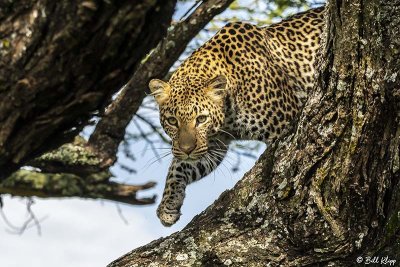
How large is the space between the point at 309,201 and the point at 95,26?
6.70 feet

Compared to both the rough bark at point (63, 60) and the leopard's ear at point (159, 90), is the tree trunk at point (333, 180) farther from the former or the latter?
the leopard's ear at point (159, 90)

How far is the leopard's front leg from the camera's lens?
771 centimetres

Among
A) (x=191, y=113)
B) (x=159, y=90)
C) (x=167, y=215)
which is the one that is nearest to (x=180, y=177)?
(x=167, y=215)

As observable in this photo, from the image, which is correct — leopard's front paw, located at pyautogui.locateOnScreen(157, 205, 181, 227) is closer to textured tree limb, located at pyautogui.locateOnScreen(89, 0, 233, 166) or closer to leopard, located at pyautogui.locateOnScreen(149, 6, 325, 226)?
leopard, located at pyautogui.locateOnScreen(149, 6, 325, 226)

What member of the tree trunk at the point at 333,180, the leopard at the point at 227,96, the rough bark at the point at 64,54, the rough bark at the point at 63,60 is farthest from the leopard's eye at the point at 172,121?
the rough bark at the point at 64,54

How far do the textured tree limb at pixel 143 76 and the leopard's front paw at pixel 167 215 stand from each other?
0.64m

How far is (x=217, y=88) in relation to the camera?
772 centimetres

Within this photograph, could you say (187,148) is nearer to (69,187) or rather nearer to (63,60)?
(69,187)

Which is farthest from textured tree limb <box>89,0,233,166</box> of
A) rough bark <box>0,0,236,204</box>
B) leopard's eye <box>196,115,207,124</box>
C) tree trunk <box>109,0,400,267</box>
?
rough bark <box>0,0,236,204</box>

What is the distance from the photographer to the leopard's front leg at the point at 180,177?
7.71 m

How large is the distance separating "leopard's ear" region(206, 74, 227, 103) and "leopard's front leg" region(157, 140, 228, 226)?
424 mm

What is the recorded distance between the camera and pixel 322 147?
4.52 m

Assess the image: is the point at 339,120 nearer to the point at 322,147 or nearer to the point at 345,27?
the point at 322,147

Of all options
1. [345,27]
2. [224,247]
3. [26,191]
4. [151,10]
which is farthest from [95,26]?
[26,191]
